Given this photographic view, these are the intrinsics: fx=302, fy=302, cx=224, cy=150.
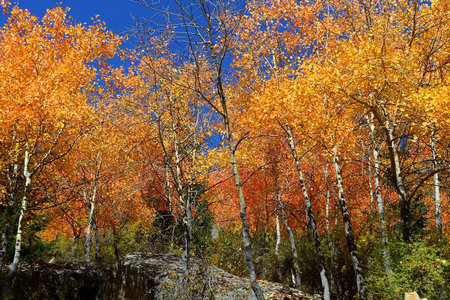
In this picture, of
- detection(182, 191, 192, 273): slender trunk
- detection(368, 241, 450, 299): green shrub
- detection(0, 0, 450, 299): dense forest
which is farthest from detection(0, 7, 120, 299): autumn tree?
detection(368, 241, 450, 299): green shrub

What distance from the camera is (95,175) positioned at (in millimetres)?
14852

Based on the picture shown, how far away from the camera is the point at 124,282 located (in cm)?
886

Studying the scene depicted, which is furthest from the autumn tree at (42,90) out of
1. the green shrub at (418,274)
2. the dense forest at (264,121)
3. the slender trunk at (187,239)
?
the green shrub at (418,274)

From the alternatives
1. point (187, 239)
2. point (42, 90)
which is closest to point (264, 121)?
point (187, 239)

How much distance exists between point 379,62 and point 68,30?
46.7ft

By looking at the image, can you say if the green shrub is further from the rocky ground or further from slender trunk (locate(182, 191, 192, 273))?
slender trunk (locate(182, 191, 192, 273))

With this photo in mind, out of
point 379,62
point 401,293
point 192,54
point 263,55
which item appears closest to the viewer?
point 192,54

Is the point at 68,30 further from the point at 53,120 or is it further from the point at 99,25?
the point at 53,120

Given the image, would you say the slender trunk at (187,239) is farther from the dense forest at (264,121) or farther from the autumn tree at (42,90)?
the autumn tree at (42,90)

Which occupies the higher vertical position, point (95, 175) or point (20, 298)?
point (95, 175)

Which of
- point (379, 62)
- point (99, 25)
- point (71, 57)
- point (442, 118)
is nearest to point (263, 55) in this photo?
point (379, 62)

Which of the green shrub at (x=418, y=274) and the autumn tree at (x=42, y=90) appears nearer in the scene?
the green shrub at (x=418, y=274)

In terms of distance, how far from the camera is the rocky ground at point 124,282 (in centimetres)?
698

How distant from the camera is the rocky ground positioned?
6980mm
